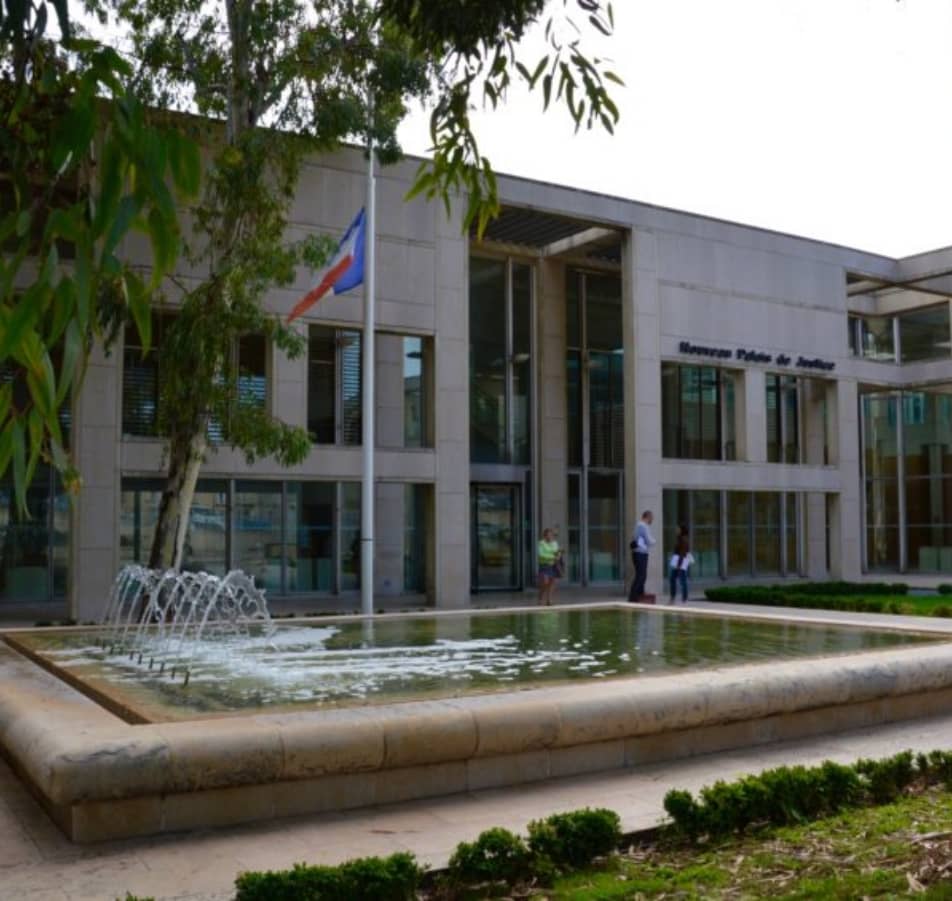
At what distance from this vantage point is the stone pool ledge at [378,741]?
6648mm

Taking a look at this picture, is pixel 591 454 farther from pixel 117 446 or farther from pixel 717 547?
pixel 117 446

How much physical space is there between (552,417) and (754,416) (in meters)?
5.77

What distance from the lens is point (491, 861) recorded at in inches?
226

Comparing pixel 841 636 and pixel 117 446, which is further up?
pixel 117 446

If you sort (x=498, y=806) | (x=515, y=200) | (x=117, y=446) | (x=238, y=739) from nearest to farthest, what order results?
(x=238, y=739) < (x=498, y=806) < (x=117, y=446) < (x=515, y=200)

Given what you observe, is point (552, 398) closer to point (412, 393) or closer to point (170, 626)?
point (412, 393)

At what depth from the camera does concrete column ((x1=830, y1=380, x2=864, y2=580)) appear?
3353 cm

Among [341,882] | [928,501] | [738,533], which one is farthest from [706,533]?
[341,882]

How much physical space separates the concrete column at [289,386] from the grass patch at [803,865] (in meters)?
18.2

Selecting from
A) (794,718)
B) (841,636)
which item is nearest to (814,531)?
(841,636)

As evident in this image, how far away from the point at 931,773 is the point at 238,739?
15.8 ft

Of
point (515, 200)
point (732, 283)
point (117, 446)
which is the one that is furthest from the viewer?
point (732, 283)

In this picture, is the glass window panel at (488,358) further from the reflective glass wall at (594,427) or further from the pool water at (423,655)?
the pool water at (423,655)

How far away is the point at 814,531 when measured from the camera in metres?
35.8
